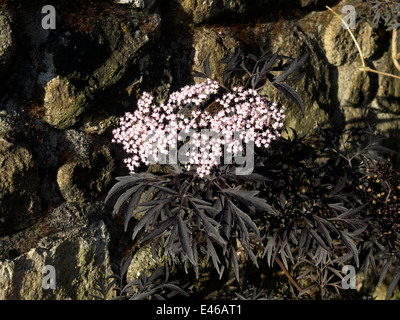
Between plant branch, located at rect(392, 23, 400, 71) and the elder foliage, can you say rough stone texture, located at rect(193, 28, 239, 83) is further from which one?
plant branch, located at rect(392, 23, 400, 71)

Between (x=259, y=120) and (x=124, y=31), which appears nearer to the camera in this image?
(x=259, y=120)

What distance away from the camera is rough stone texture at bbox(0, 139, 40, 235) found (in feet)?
6.46

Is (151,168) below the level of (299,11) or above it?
below

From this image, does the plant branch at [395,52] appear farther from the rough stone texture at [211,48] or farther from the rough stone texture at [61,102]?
the rough stone texture at [61,102]

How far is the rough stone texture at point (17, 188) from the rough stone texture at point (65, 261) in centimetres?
16

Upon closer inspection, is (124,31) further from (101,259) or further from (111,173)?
(101,259)

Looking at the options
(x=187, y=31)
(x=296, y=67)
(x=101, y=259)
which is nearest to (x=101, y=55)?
(x=187, y=31)

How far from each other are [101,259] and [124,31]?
1495 millimetres

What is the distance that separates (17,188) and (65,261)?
0.57 metres

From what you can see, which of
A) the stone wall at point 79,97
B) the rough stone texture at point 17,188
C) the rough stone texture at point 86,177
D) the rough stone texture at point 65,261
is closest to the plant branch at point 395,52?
the stone wall at point 79,97

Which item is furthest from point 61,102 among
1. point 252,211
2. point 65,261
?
point 252,211

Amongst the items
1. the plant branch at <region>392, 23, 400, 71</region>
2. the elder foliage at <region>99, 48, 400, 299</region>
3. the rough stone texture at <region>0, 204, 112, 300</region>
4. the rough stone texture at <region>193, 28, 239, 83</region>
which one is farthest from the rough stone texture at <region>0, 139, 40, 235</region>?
the plant branch at <region>392, 23, 400, 71</region>

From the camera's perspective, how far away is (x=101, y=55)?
2.20 metres
